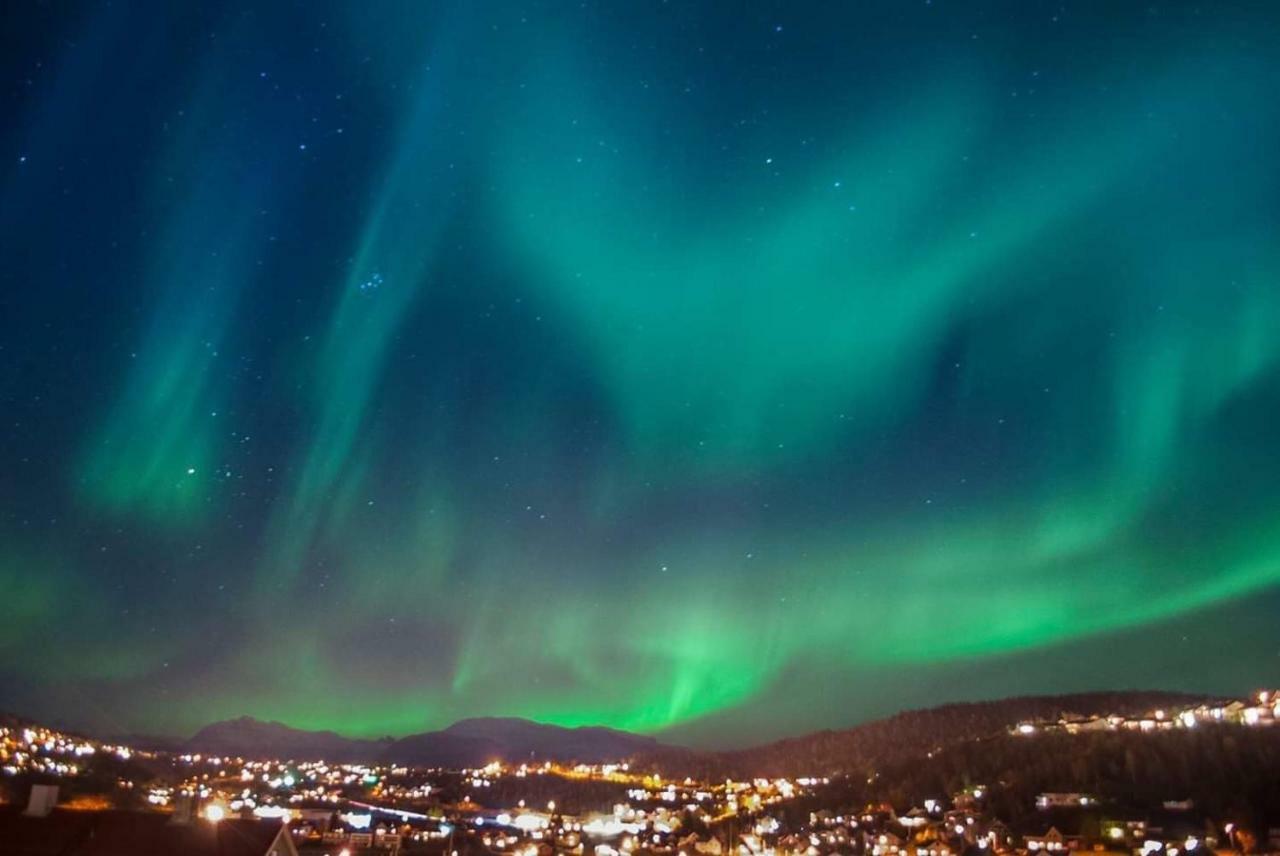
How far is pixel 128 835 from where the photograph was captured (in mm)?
17312

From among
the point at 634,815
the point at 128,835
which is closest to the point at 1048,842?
the point at 634,815

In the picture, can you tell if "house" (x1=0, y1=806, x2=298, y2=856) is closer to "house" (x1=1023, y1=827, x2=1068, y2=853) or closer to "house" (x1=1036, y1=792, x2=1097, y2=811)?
"house" (x1=1023, y1=827, x2=1068, y2=853)

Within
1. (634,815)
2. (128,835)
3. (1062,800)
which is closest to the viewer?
(128,835)

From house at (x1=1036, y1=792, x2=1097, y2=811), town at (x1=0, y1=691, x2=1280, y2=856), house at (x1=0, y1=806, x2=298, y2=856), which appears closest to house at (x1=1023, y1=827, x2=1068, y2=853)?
town at (x1=0, y1=691, x2=1280, y2=856)

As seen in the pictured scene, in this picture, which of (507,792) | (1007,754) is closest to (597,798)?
(507,792)

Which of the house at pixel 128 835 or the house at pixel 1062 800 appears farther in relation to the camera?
the house at pixel 1062 800

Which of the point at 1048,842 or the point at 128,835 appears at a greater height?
the point at 128,835

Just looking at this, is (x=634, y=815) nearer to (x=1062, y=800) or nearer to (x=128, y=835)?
(x=1062, y=800)

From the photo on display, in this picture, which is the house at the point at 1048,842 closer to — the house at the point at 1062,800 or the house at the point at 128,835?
the house at the point at 1062,800

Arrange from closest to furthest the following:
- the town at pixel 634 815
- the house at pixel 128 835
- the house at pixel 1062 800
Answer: the house at pixel 128 835 < the town at pixel 634 815 < the house at pixel 1062 800

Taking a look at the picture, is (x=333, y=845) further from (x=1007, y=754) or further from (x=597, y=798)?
(x=597, y=798)

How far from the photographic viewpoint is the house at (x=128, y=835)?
55.0ft

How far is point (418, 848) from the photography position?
3734 centimetres

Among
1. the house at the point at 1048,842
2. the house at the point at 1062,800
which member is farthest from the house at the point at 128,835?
the house at the point at 1062,800
